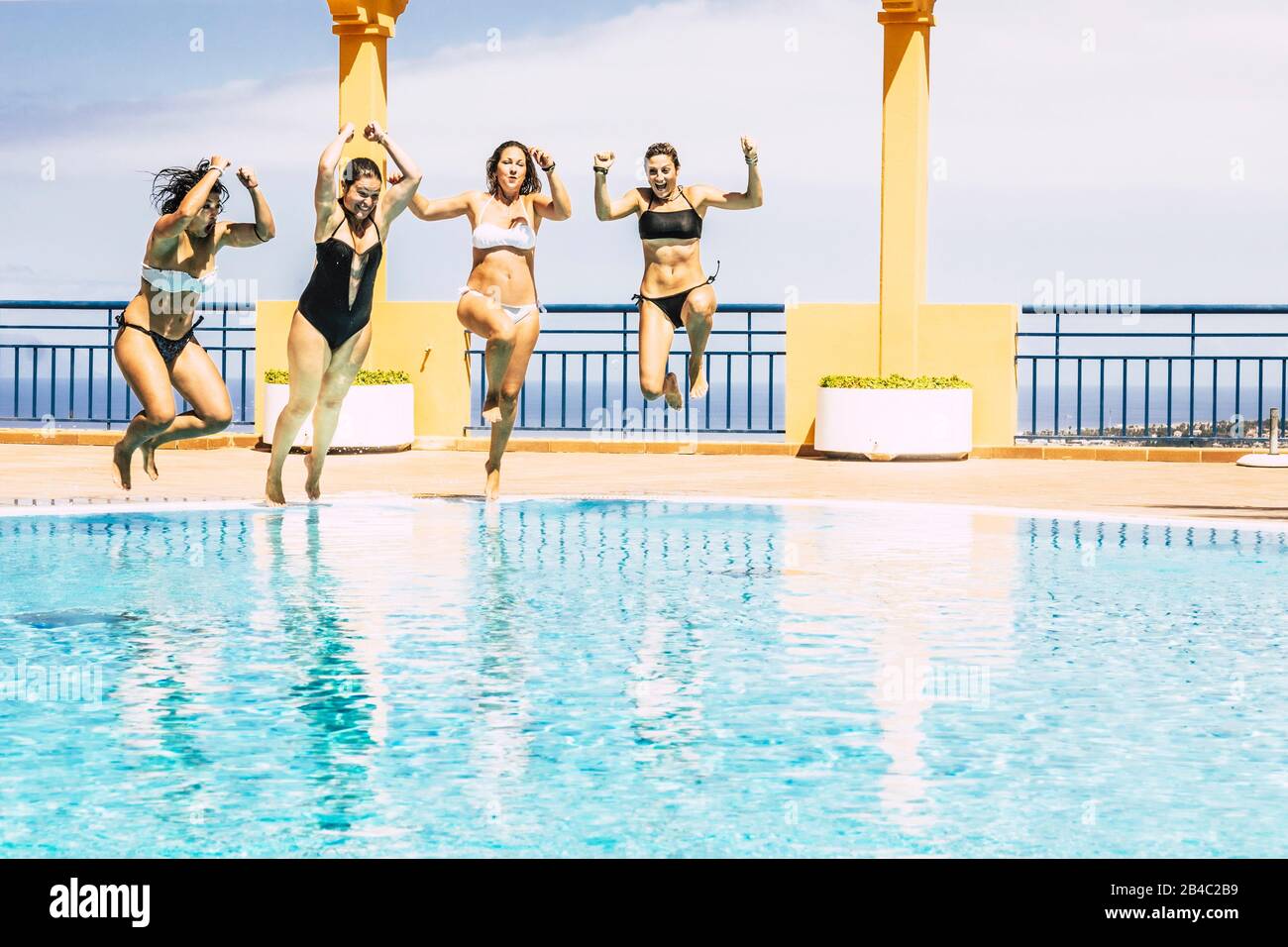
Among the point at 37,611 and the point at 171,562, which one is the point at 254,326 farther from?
the point at 37,611

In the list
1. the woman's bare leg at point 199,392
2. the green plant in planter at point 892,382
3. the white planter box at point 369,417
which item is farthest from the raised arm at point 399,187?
the green plant in planter at point 892,382

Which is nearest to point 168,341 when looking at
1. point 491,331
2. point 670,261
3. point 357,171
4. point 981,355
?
point 357,171

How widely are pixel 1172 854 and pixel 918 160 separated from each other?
43.3 ft

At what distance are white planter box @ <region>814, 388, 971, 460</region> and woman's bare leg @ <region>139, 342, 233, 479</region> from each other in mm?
6764

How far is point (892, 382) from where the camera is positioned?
16078mm

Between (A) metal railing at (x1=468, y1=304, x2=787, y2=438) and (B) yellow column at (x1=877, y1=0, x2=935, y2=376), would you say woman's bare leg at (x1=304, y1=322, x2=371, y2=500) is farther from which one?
(B) yellow column at (x1=877, y1=0, x2=935, y2=376)

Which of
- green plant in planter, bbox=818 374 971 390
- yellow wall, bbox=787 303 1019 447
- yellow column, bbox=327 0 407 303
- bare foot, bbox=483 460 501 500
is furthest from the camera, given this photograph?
yellow column, bbox=327 0 407 303

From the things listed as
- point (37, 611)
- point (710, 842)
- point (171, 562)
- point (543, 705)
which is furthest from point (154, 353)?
point (710, 842)

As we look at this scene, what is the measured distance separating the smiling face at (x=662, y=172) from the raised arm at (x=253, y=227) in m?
2.83

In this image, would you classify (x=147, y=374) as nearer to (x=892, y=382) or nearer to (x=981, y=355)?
(x=892, y=382)

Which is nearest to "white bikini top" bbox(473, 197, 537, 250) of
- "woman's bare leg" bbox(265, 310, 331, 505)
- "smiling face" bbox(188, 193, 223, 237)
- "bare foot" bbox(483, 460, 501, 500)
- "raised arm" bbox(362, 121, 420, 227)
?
"raised arm" bbox(362, 121, 420, 227)

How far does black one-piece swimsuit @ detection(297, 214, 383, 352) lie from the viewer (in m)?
10.4

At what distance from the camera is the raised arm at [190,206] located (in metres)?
9.81
